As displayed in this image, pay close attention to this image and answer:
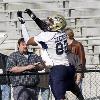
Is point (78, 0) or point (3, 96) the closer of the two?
point (3, 96)

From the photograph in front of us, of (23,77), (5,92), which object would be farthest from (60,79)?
(5,92)

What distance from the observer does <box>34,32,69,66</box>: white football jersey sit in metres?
6.34

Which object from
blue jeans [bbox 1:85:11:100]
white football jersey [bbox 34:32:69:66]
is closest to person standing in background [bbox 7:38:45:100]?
blue jeans [bbox 1:85:11:100]

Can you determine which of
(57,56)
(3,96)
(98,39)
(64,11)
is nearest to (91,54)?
(98,39)

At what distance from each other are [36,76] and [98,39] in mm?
5523

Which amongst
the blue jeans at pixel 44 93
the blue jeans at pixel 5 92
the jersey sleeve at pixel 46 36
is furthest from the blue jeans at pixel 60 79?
the blue jeans at pixel 5 92

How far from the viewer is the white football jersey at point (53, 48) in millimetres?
6344

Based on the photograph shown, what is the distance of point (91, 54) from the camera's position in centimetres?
1278

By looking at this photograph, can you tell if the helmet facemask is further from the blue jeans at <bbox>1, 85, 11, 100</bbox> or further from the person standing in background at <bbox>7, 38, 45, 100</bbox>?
the blue jeans at <bbox>1, 85, 11, 100</bbox>

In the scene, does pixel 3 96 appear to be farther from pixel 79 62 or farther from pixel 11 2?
pixel 11 2

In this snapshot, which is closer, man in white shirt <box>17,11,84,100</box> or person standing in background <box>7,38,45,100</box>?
man in white shirt <box>17,11,84,100</box>

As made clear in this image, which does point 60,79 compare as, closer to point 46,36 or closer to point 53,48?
point 53,48

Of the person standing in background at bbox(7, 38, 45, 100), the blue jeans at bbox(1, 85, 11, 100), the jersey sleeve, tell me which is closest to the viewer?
the jersey sleeve

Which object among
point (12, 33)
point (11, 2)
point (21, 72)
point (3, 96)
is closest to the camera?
point (21, 72)
